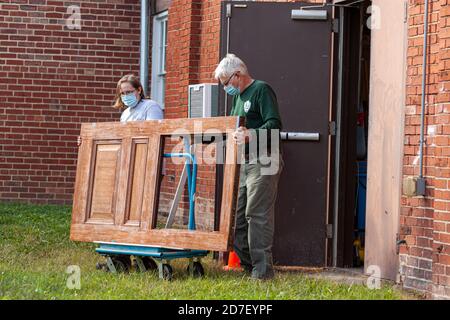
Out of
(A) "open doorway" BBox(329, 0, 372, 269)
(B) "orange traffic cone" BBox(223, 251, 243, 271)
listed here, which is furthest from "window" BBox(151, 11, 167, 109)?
(B) "orange traffic cone" BBox(223, 251, 243, 271)

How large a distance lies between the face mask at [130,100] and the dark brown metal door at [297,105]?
115 cm

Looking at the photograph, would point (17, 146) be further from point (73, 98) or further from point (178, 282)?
point (178, 282)

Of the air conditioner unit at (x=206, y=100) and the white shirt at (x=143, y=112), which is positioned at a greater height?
the air conditioner unit at (x=206, y=100)

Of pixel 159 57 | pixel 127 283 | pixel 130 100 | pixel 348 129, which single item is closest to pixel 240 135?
pixel 127 283

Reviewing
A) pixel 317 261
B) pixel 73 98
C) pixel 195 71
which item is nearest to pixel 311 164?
pixel 317 261

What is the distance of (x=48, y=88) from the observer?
16250 millimetres

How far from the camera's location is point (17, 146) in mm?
16219

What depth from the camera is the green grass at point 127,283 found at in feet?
26.2

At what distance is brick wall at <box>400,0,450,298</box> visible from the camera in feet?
26.9

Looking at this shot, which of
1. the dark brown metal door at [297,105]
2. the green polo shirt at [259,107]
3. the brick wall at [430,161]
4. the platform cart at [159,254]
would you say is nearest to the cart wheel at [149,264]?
the platform cart at [159,254]

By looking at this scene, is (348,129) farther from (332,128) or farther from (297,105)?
(297,105)

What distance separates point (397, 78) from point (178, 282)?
2.49m

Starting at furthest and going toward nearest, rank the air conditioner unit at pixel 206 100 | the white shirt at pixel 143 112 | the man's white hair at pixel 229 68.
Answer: the air conditioner unit at pixel 206 100, the white shirt at pixel 143 112, the man's white hair at pixel 229 68

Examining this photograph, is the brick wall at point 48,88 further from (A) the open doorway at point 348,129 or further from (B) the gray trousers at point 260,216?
(B) the gray trousers at point 260,216
